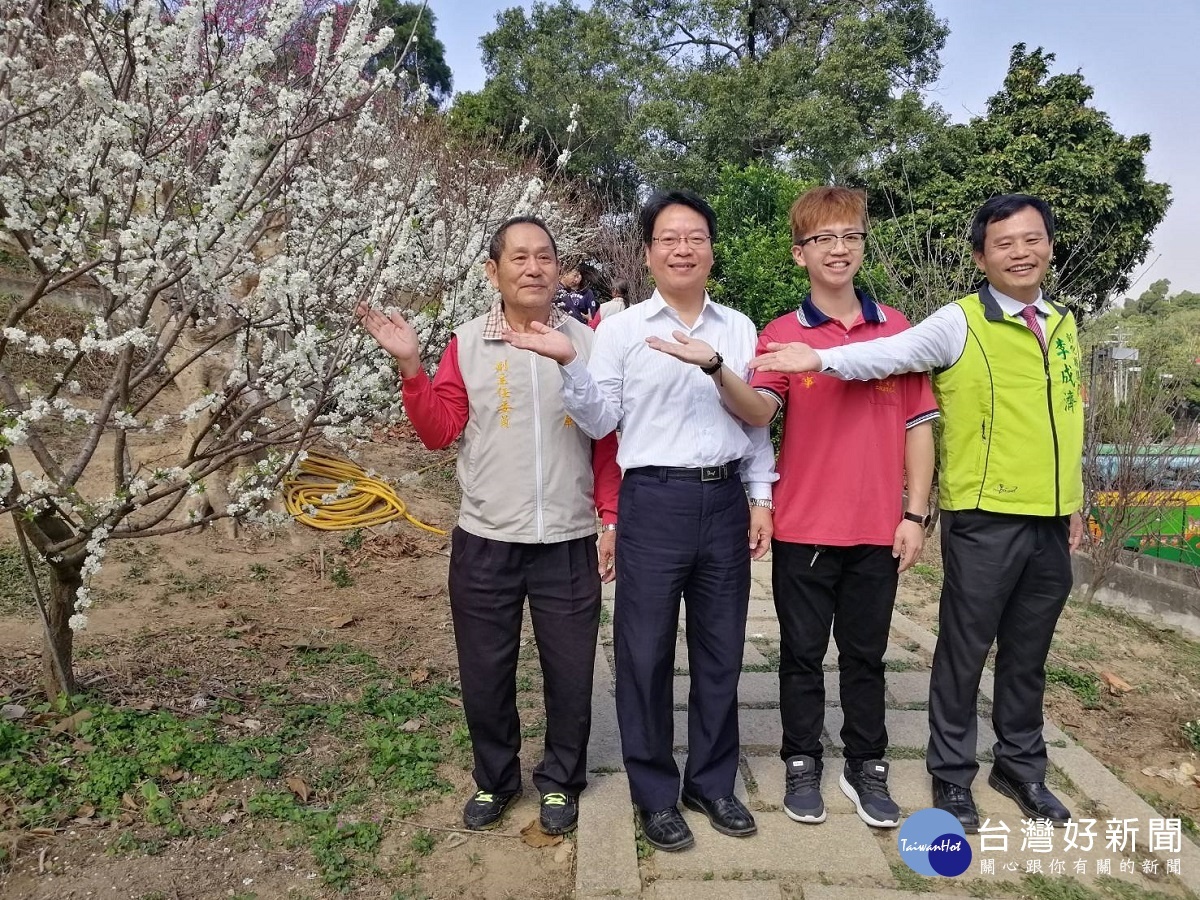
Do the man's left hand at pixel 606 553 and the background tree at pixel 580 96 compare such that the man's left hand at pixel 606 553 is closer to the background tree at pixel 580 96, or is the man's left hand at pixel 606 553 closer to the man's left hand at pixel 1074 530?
the man's left hand at pixel 1074 530

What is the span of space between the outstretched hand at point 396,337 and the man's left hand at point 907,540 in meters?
1.48

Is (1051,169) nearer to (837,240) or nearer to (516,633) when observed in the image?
(837,240)

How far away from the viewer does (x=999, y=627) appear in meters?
2.62

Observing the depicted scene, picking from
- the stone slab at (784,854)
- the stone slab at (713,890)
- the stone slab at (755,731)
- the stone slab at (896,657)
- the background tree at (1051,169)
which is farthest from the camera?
the background tree at (1051,169)

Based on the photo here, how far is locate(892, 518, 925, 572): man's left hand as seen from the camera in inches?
95.6

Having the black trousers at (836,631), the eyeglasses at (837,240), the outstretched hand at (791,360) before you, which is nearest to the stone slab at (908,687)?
the black trousers at (836,631)

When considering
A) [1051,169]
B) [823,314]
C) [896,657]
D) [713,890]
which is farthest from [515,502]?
[1051,169]

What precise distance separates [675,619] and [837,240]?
121 cm

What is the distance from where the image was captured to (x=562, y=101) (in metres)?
17.5

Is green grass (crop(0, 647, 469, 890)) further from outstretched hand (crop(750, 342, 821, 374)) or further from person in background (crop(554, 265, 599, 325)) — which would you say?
person in background (crop(554, 265, 599, 325))

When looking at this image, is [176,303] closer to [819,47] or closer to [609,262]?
[609,262]

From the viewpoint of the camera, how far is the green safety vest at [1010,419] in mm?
2438

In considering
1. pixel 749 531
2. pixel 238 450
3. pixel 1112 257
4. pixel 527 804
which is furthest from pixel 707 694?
pixel 1112 257

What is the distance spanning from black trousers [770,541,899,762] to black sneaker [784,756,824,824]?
3cm
